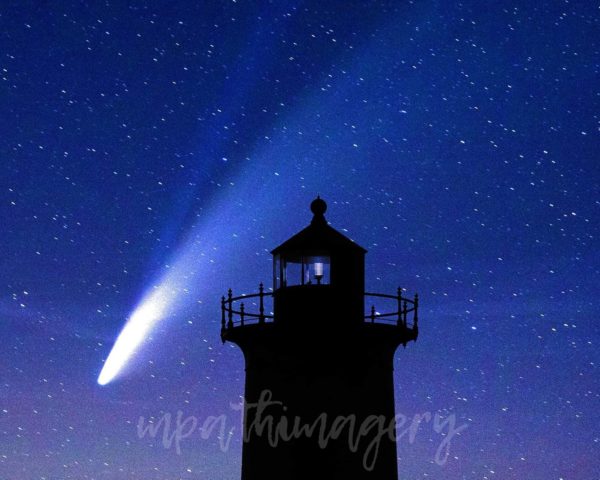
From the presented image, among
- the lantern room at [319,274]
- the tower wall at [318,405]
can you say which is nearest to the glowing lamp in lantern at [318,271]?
the lantern room at [319,274]

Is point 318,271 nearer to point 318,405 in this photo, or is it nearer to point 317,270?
point 317,270

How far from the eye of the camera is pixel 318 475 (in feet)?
59.8

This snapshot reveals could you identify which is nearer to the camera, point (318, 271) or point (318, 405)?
point (318, 405)

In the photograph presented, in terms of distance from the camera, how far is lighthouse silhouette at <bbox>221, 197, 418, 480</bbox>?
18469 millimetres

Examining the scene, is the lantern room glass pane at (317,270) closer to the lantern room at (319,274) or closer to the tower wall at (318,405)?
the lantern room at (319,274)

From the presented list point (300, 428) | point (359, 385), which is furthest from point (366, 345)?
point (300, 428)

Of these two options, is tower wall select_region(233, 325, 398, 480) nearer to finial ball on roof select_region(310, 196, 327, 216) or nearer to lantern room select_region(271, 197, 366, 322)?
lantern room select_region(271, 197, 366, 322)

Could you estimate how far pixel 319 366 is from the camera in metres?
18.6

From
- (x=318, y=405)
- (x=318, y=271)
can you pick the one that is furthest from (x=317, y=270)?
(x=318, y=405)

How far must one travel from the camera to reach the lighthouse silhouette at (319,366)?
18.5 meters

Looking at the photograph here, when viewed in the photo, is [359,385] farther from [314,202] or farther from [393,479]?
[314,202]

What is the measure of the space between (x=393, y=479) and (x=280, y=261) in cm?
505

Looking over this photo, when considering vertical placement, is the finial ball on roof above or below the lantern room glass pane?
above

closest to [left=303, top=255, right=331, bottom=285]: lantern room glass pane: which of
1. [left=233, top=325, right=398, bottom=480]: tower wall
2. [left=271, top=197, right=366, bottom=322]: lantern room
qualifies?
[left=271, top=197, right=366, bottom=322]: lantern room
